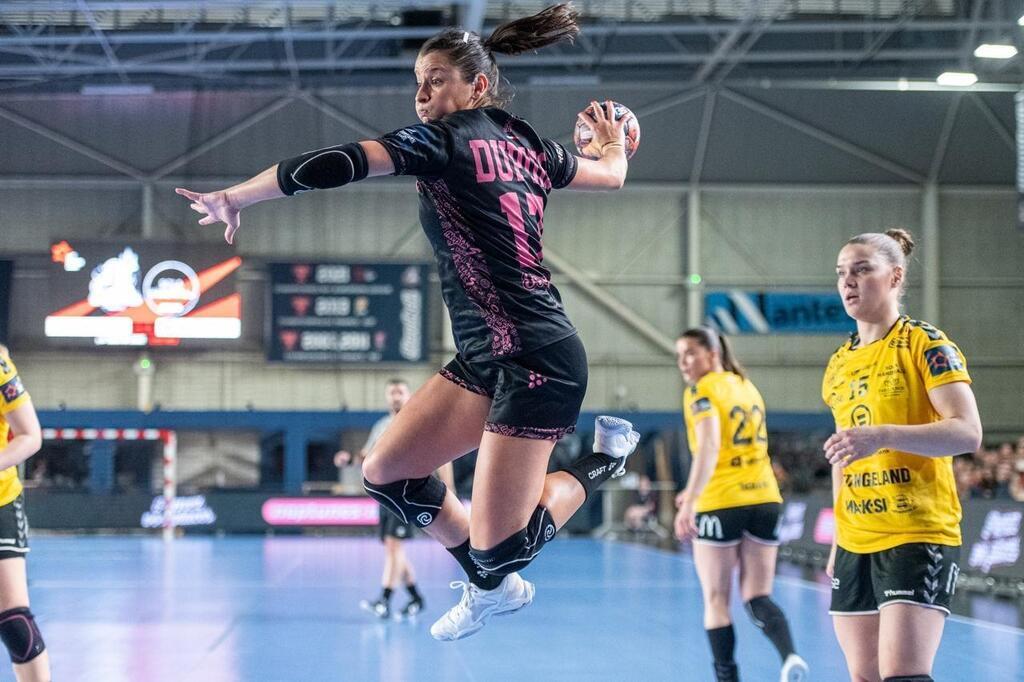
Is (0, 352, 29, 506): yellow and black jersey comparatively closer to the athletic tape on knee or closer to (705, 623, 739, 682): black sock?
the athletic tape on knee

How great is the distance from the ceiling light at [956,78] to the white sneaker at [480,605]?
1986 centimetres

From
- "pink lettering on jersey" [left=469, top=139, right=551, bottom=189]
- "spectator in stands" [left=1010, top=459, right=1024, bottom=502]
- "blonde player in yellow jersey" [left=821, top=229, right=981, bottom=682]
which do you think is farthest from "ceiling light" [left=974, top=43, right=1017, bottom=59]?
"pink lettering on jersey" [left=469, top=139, right=551, bottom=189]

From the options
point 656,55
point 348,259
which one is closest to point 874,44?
point 656,55

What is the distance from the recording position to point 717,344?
648cm

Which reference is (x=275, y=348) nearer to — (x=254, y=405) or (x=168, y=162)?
(x=254, y=405)

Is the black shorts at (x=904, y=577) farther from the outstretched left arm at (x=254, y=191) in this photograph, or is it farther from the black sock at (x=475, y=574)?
the outstretched left arm at (x=254, y=191)

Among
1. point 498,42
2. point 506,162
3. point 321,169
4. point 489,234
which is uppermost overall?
point 498,42

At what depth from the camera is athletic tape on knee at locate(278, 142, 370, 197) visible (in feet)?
10.4

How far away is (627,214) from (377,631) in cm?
1886

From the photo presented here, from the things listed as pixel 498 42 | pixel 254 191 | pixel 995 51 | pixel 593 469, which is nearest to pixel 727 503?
pixel 593 469

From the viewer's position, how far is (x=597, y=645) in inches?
323

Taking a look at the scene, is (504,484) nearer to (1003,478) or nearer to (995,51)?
(1003,478)

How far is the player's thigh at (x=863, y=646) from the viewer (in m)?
3.93

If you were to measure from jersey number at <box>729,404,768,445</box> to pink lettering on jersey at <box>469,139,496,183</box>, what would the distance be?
10.5 feet
